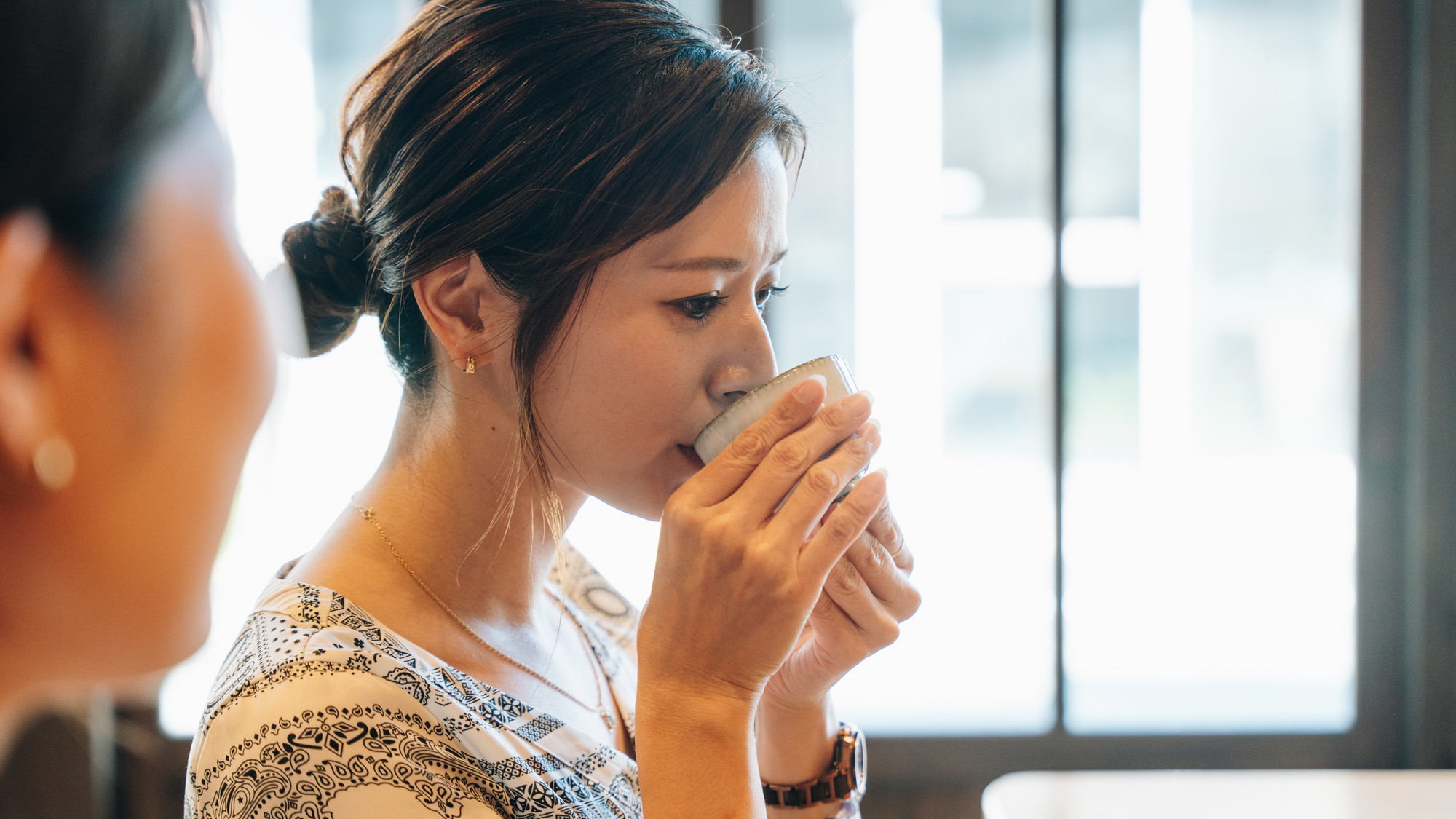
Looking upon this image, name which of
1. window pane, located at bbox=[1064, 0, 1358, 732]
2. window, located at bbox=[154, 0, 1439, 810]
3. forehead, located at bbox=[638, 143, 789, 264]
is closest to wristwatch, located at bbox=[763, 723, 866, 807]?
forehead, located at bbox=[638, 143, 789, 264]

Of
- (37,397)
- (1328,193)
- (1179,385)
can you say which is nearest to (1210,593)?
(1179,385)

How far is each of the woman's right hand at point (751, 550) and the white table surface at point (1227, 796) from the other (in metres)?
0.39

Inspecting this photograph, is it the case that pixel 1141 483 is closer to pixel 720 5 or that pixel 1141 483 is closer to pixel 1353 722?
pixel 1353 722

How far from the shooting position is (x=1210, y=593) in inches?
98.3

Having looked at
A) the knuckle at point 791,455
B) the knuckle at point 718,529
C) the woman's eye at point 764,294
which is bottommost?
the knuckle at point 718,529

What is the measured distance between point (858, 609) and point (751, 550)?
201 mm

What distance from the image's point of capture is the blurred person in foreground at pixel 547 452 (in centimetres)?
82

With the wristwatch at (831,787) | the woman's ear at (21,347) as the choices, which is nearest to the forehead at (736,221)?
the wristwatch at (831,787)

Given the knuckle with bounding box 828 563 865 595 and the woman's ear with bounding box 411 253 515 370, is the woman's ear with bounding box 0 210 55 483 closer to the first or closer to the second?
the woman's ear with bounding box 411 253 515 370

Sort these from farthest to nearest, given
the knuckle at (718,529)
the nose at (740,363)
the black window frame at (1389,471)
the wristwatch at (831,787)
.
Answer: the black window frame at (1389,471) < the wristwatch at (831,787) < the nose at (740,363) < the knuckle at (718,529)

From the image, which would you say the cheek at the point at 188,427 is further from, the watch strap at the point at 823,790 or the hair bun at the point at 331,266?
the watch strap at the point at 823,790

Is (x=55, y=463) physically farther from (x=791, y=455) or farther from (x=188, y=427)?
(x=791, y=455)

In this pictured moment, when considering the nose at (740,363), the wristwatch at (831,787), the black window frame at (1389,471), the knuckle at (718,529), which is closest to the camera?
the knuckle at (718,529)

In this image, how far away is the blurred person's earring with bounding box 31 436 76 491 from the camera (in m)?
0.23
